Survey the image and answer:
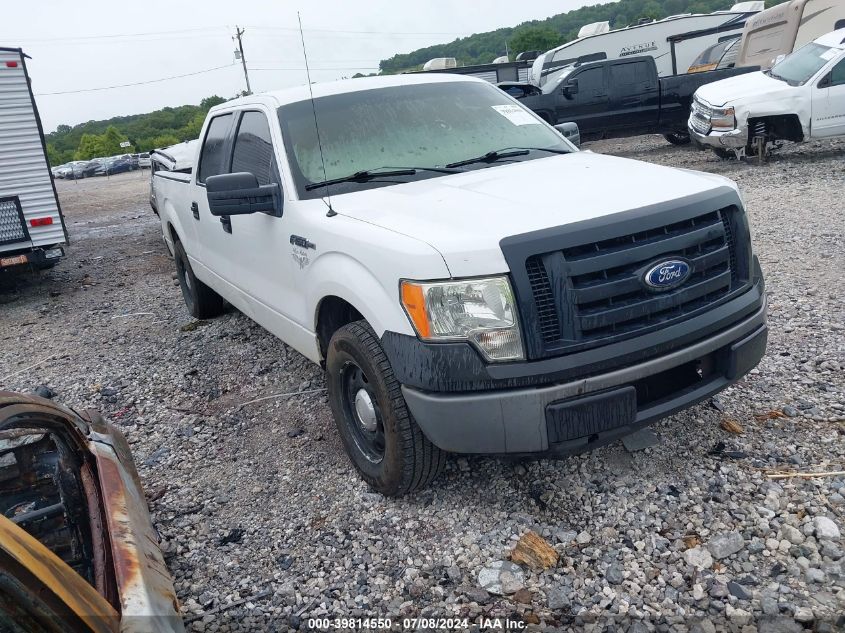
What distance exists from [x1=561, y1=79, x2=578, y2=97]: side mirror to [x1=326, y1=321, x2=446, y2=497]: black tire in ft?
39.3

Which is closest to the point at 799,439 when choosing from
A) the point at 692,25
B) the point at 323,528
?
the point at 323,528

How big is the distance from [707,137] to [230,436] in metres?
9.54

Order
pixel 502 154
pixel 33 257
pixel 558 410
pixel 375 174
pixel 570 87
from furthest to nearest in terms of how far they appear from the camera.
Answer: pixel 570 87
pixel 33 257
pixel 502 154
pixel 375 174
pixel 558 410

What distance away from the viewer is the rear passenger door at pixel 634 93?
13.8 meters

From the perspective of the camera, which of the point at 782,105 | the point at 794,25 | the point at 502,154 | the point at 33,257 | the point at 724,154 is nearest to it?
the point at 502,154

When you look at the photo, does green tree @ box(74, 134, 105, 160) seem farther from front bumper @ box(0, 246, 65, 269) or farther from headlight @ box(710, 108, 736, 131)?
headlight @ box(710, 108, 736, 131)

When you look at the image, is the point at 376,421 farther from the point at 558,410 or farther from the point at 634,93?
the point at 634,93

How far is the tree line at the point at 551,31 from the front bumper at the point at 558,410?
61.6 meters

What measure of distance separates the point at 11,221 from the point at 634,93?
11.2m

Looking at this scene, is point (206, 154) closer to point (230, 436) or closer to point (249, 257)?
point (249, 257)

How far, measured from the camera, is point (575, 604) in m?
2.50

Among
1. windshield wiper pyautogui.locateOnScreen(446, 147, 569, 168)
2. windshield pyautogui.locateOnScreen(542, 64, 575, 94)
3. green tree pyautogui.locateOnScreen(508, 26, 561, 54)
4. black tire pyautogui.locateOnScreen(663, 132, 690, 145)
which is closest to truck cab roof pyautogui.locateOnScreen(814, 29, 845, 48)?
black tire pyautogui.locateOnScreen(663, 132, 690, 145)

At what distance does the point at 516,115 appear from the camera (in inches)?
167

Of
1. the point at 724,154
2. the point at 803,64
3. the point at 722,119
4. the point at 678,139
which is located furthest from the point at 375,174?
the point at 678,139
